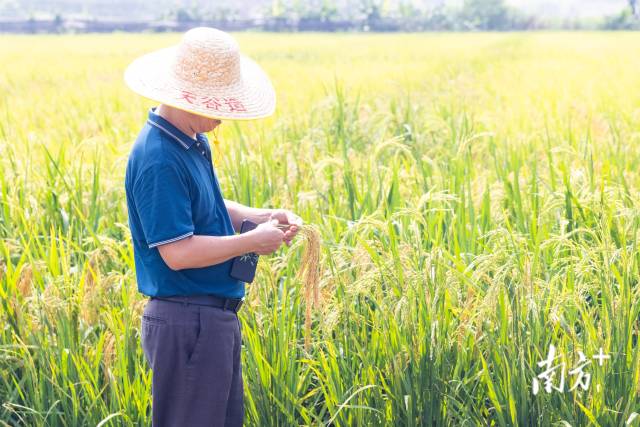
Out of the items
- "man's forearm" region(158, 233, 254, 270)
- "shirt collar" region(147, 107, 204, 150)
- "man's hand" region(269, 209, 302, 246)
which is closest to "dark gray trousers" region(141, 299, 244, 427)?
"man's forearm" region(158, 233, 254, 270)

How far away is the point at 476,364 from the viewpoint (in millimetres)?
2361

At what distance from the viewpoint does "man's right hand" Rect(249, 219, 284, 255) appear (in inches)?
77.8

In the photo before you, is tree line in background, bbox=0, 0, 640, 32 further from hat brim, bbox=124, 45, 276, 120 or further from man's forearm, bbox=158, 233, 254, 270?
man's forearm, bbox=158, 233, 254, 270

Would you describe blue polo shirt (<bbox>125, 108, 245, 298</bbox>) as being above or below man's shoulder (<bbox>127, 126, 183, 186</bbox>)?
below

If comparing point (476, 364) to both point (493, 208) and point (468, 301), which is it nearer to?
point (468, 301)

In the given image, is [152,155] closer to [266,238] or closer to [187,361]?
[266,238]

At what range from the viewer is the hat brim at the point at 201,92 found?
1.95 meters

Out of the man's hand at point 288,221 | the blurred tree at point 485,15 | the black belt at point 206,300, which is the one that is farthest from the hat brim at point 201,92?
the blurred tree at point 485,15

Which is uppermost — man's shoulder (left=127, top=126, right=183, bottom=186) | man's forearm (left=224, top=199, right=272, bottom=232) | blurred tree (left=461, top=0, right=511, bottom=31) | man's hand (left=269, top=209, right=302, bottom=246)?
man's shoulder (left=127, top=126, right=183, bottom=186)

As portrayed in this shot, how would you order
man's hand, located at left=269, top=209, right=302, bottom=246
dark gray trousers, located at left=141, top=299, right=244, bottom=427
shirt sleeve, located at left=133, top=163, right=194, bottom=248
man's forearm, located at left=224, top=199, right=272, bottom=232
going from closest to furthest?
shirt sleeve, located at left=133, top=163, right=194, bottom=248, dark gray trousers, located at left=141, top=299, right=244, bottom=427, man's hand, located at left=269, top=209, right=302, bottom=246, man's forearm, located at left=224, top=199, right=272, bottom=232

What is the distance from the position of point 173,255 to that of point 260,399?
2.10 feet

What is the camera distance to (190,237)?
75.5 inches

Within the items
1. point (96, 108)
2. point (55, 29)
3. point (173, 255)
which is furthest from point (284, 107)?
point (55, 29)

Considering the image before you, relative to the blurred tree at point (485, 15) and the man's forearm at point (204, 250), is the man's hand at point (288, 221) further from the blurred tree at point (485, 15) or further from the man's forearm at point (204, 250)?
the blurred tree at point (485, 15)
